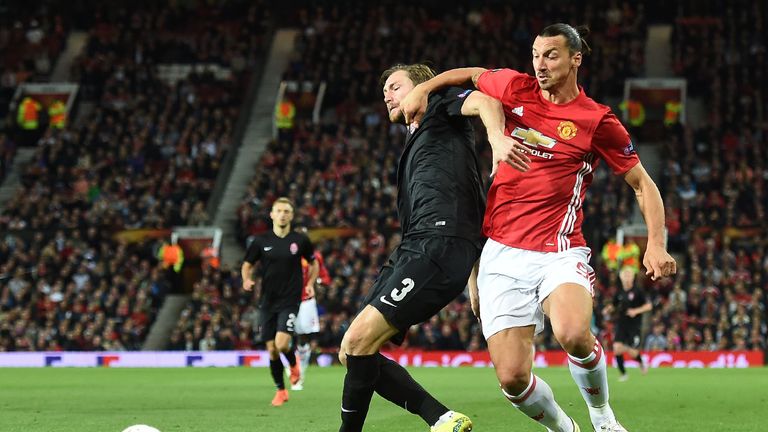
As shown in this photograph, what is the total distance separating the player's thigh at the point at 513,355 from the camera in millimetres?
6941

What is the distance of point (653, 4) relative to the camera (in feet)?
125

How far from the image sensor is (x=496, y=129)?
650 centimetres

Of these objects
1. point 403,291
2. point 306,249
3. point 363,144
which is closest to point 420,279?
point 403,291

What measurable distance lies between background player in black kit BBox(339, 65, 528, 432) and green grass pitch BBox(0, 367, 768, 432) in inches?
121

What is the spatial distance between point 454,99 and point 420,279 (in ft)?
3.55

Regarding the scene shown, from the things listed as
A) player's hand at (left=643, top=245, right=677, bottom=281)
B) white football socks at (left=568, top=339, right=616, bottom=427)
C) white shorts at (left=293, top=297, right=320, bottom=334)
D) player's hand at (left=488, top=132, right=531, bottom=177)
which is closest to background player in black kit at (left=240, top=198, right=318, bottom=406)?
white shorts at (left=293, top=297, right=320, bottom=334)

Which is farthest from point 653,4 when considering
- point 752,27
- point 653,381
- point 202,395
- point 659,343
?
point 202,395

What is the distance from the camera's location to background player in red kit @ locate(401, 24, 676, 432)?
698 centimetres

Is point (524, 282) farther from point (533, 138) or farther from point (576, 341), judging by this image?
point (533, 138)

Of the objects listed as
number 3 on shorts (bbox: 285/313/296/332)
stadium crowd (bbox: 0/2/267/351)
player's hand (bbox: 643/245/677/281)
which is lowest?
stadium crowd (bbox: 0/2/267/351)

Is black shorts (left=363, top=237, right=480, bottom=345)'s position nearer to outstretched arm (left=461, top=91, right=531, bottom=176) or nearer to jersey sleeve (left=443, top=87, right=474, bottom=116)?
outstretched arm (left=461, top=91, right=531, bottom=176)

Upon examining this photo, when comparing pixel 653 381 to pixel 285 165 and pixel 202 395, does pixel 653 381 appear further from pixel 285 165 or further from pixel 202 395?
pixel 285 165

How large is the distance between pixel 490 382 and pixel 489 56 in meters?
19.5

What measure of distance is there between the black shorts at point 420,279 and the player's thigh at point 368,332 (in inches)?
1.5
